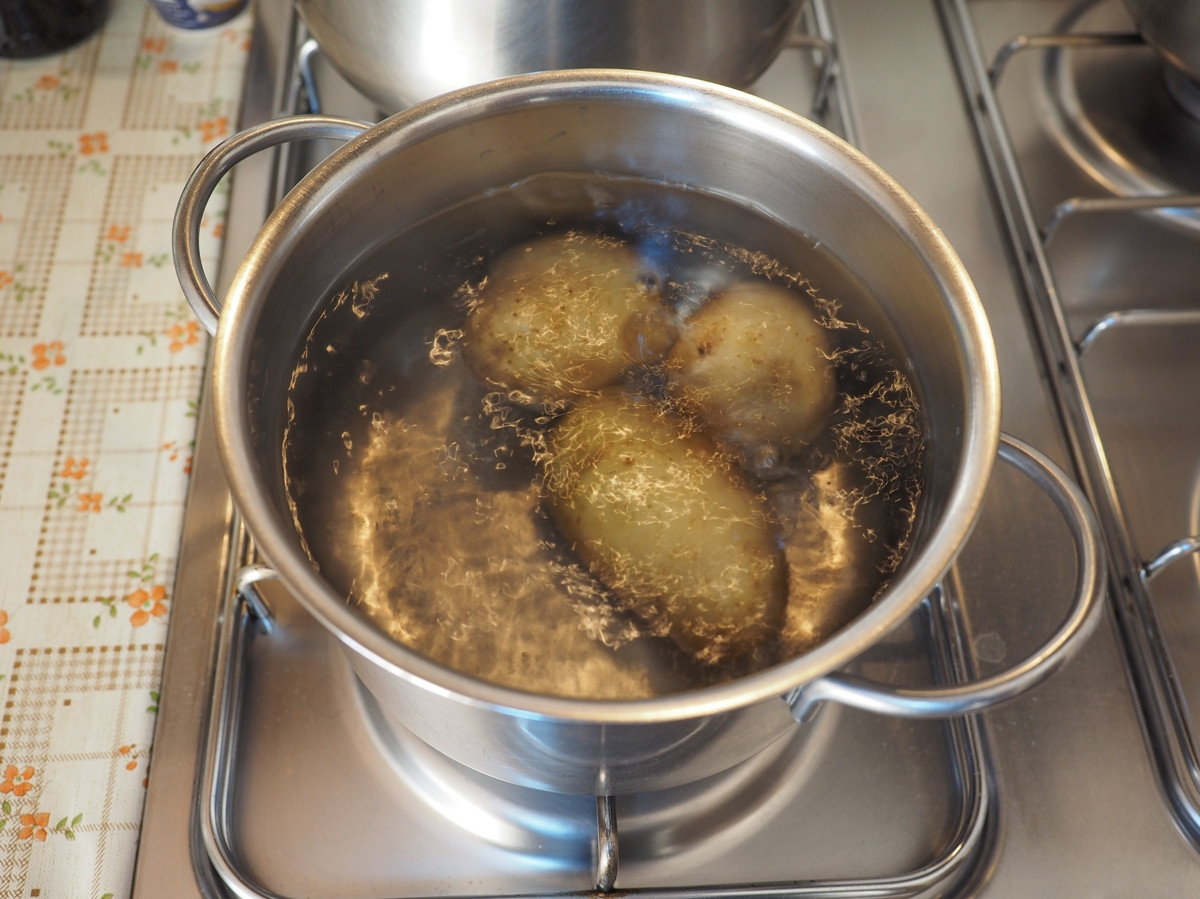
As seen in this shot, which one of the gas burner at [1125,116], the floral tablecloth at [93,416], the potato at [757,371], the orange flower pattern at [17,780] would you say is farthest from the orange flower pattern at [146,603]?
the gas burner at [1125,116]

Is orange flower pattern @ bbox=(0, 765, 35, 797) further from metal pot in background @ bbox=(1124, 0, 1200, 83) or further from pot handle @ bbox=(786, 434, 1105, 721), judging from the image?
metal pot in background @ bbox=(1124, 0, 1200, 83)

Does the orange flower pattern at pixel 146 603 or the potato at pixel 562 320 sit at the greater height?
the potato at pixel 562 320

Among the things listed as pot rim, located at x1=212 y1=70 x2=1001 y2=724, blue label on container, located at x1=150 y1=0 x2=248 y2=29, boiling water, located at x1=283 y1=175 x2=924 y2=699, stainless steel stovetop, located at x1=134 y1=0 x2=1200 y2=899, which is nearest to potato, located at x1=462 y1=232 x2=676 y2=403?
boiling water, located at x1=283 y1=175 x2=924 y2=699

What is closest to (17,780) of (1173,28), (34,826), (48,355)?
(34,826)

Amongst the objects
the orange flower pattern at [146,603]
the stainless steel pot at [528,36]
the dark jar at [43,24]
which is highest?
the stainless steel pot at [528,36]

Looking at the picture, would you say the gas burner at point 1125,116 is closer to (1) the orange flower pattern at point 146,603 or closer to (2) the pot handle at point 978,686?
(2) the pot handle at point 978,686

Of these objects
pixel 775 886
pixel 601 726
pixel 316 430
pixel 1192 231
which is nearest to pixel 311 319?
pixel 316 430

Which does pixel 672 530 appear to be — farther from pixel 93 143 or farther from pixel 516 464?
pixel 93 143
